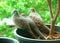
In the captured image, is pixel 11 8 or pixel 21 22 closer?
pixel 21 22

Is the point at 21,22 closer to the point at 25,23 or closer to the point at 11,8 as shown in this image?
the point at 25,23

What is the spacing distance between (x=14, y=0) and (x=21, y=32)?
1.35 ft

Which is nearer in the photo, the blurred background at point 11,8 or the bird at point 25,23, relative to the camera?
the bird at point 25,23

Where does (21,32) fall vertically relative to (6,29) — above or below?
above

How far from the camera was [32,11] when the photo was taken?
103 cm

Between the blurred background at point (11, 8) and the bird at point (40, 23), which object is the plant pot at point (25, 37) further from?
the blurred background at point (11, 8)

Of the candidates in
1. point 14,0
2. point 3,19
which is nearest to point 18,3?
point 14,0

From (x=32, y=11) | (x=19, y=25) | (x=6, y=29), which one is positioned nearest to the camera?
(x=19, y=25)

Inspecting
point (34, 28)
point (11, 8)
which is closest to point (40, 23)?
point (34, 28)

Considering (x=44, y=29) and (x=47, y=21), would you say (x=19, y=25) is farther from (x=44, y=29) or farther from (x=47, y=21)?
(x=47, y=21)

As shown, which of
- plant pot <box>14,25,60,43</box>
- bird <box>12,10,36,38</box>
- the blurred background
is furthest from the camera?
the blurred background

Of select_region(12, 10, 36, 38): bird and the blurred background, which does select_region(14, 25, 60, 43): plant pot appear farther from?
the blurred background

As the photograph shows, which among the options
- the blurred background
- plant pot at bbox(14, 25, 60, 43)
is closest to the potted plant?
plant pot at bbox(14, 25, 60, 43)

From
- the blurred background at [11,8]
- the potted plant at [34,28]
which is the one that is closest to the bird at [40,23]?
the potted plant at [34,28]
